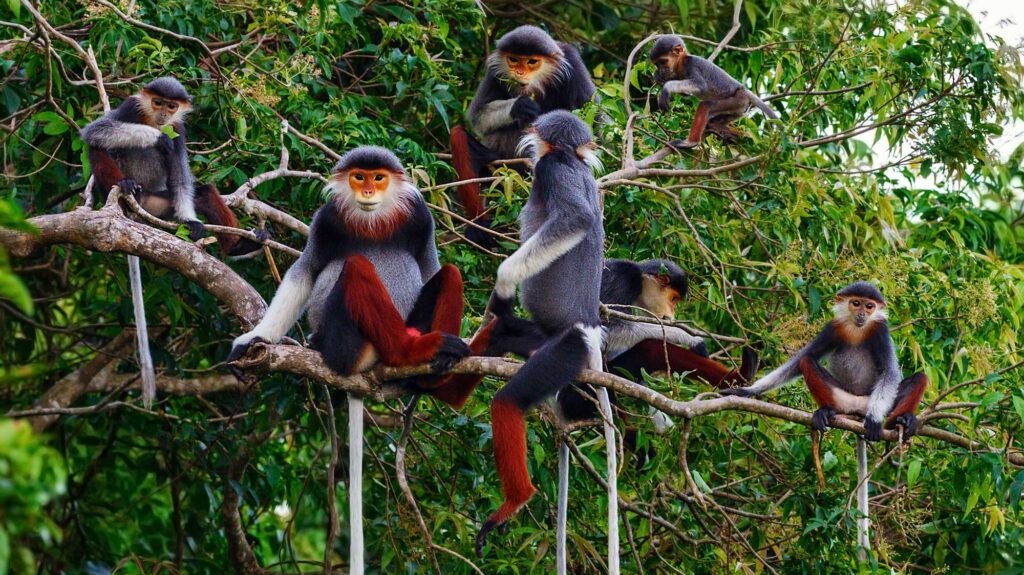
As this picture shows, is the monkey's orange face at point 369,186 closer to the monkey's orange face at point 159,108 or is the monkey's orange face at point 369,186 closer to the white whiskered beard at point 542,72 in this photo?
the monkey's orange face at point 159,108

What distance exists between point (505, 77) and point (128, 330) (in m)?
2.11

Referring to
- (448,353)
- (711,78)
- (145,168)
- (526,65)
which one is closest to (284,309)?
(448,353)

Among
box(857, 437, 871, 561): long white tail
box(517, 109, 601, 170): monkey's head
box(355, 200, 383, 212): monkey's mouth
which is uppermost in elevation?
box(517, 109, 601, 170): monkey's head

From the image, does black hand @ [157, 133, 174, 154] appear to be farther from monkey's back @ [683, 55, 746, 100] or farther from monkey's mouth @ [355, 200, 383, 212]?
monkey's back @ [683, 55, 746, 100]

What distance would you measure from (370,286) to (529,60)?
2575 mm

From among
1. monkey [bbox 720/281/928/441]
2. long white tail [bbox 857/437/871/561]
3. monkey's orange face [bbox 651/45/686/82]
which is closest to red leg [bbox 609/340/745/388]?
monkey [bbox 720/281/928/441]

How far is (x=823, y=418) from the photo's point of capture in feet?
12.2

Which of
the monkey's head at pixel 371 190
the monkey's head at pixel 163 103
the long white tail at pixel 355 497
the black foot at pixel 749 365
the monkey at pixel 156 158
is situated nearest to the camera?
the long white tail at pixel 355 497

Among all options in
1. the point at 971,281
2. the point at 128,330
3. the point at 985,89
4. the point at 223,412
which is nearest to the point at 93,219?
the point at 128,330

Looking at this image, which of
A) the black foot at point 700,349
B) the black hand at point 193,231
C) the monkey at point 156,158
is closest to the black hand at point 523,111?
the black foot at point 700,349

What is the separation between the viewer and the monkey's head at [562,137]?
389 centimetres

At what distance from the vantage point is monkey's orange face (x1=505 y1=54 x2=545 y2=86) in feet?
18.3

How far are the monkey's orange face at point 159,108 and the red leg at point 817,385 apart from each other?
104 inches

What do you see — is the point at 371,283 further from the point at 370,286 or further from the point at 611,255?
the point at 611,255
